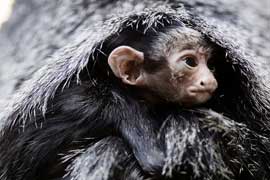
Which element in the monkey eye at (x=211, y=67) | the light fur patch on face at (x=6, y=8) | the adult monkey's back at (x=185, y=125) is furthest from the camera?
the light fur patch on face at (x=6, y=8)

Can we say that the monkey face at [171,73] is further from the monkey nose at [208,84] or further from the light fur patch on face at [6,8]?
the light fur patch on face at [6,8]

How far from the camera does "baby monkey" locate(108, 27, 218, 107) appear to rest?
Answer: 120 inches

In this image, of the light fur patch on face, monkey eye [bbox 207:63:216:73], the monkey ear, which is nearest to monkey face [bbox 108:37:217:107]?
the monkey ear

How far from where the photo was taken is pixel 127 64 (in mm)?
3123

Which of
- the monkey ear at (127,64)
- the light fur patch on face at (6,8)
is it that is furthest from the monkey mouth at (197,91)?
the light fur patch on face at (6,8)

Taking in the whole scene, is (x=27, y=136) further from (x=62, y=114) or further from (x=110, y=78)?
(x=110, y=78)

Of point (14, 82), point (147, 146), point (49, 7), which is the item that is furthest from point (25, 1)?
point (147, 146)

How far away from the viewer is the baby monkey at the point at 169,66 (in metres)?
3.06

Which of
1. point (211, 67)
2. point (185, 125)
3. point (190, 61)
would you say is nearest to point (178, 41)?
point (190, 61)

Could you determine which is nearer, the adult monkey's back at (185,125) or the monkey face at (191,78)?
the adult monkey's back at (185,125)

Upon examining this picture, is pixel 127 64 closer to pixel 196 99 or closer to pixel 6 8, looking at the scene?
pixel 196 99

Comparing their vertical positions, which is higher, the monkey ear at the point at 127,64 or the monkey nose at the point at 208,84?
the monkey ear at the point at 127,64

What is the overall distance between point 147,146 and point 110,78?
429mm

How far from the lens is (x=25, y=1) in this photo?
217 inches
